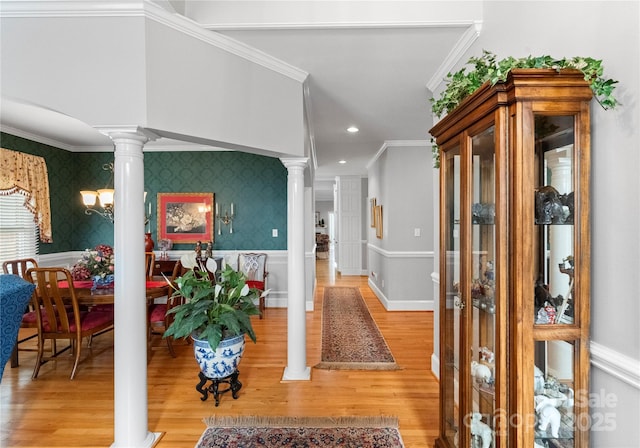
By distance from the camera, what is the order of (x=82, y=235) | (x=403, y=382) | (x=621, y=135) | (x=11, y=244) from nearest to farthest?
(x=621, y=135), (x=403, y=382), (x=11, y=244), (x=82, y=235)

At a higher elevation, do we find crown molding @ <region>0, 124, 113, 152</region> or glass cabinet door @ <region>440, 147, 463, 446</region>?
crown molding @ <region>0, 124, 113, 152</region>

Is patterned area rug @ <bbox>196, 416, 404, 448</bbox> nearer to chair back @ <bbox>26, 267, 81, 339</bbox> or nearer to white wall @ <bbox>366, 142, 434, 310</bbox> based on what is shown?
chair back @ <bbox>26, 267, 81, 339</bbox>

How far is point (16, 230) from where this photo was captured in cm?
438

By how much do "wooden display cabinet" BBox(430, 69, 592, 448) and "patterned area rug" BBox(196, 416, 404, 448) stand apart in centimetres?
93

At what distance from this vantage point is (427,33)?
2240mm

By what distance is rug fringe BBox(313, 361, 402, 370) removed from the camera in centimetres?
311

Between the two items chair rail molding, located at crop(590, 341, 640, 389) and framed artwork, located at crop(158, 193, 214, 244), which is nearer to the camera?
chair rail molding, located at crop(590, 341, 640, 389)

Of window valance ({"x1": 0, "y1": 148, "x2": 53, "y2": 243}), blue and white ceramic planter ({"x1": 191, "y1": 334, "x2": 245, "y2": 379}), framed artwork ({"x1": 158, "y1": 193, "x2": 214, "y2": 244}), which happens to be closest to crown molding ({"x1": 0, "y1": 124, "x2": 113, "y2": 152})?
window valance ({"x1": 0, "y1": 148, "x2": 53, "y2": 243})

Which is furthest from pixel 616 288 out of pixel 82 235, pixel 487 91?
pixel 82 235

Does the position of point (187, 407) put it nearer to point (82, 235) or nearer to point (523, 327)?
point (523, 327)

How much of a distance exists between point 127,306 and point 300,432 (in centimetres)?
141

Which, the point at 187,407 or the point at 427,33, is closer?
the point at 427,33

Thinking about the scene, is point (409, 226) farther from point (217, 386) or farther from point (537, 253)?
point (537, 253)

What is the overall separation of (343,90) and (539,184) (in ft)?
7.46
